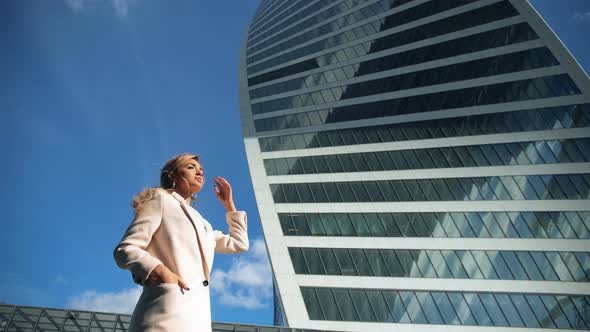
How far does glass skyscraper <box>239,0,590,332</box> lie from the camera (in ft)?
91.1

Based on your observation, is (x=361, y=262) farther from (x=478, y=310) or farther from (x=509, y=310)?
(x=509, y=310)

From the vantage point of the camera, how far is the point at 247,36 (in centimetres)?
6469

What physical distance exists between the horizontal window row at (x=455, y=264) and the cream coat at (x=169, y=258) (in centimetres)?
2782

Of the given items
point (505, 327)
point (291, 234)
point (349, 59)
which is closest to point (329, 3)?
point (349, 59)

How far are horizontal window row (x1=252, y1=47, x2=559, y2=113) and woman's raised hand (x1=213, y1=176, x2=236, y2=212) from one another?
3813 cm

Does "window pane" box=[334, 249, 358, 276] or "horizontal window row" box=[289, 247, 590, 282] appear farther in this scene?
"window pane" box=[334, 249, 358, 276]

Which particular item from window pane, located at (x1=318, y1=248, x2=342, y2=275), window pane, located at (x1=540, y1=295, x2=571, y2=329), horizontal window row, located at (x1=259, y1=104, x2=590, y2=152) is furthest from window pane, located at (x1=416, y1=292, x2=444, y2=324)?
horizontal window row, located at (x1=259, y1=104, x2=590, y2=152)

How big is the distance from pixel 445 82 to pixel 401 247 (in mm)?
17436

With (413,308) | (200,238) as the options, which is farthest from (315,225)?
(200,238)

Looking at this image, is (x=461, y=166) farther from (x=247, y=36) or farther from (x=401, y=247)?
(x=247, y=36)

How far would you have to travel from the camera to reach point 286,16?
194 ft

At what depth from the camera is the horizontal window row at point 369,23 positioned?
44.3 metres

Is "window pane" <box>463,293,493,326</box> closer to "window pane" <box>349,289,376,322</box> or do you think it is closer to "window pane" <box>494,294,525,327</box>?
"window pane" <box>494,294,525,327</box>

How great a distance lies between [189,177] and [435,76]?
3947 centimetres
